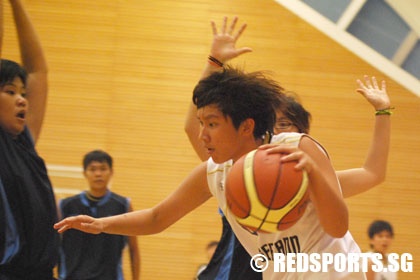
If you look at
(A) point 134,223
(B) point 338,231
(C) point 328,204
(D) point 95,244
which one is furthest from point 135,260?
(C) point 328,204

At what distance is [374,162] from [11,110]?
1.85 meters

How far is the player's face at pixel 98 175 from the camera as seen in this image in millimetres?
5922

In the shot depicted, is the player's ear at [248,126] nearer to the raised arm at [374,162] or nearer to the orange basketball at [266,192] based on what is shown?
the orange basketball at [266,192]

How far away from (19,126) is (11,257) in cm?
60

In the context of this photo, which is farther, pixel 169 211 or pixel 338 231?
pixel 169 211

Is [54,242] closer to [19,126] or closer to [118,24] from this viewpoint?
[19,126]

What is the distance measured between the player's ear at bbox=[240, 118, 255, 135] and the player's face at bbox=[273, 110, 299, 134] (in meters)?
0.50

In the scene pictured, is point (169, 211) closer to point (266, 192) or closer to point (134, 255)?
point (266, 192)

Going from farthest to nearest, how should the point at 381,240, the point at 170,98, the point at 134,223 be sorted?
the point at 170,98 < the point at 381,240 < the point at 134,223

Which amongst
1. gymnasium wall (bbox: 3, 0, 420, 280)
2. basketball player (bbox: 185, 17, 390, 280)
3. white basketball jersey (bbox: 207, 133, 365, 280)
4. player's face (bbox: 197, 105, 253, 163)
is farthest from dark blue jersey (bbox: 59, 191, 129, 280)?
player's face (bbox: 197, 105, 253, 163)

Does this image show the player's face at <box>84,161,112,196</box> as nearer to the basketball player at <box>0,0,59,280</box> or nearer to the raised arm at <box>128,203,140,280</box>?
the raised arm at <box>128,203,140,280</box>

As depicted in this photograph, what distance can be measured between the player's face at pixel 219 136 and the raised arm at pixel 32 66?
94 cm

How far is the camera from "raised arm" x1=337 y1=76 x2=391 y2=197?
143 inches

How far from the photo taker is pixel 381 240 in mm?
6484
